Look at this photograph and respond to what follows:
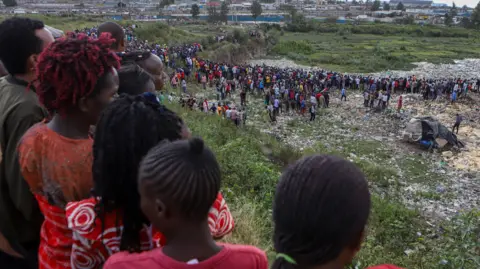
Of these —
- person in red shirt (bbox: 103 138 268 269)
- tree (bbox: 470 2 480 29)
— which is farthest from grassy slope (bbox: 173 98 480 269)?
tree (bbox: 470 2 480 29)

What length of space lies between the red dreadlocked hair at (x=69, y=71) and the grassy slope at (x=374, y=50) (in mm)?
32714

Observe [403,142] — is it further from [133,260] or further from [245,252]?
[133,260]

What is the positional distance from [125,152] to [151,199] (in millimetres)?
273

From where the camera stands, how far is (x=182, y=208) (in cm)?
139

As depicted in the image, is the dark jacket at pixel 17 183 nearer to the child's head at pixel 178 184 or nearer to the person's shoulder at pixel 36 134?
the person's shoulder at pixel 36 134

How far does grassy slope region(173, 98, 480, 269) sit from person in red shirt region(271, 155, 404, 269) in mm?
2282

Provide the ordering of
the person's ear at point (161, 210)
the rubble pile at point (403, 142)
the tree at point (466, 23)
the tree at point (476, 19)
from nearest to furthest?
the person's ear at point (161, 210) → the rubble pile at point (403, 142) → the tree at point (476, 19) → the tree at point (466, 23)

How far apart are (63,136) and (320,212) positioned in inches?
45.3

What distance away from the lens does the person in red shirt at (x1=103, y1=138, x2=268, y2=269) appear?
137 cm

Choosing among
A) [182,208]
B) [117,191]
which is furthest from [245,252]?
[117,191]

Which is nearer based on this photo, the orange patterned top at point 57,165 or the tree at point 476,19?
the orange patterned top at point 57,165

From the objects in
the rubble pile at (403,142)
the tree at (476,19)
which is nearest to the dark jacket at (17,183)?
the rubble pile at (403,142)

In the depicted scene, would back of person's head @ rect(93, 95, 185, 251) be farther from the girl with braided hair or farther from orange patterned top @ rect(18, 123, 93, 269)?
orange patterned top @ rect(18, 123, 93, 269)

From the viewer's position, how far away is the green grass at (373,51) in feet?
117
